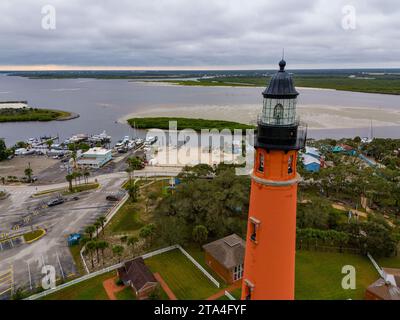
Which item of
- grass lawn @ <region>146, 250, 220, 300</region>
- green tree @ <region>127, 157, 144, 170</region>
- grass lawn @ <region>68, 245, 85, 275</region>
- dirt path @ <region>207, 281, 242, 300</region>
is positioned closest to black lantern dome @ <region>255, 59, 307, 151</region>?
dirt path @ <region>207, 281, 242, 300</region>

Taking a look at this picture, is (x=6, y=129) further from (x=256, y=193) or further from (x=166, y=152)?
(x=256, y=193)

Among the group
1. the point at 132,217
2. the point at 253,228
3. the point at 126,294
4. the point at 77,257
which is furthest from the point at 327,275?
the point at 77,257

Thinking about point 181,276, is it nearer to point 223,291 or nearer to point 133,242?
point 223,291

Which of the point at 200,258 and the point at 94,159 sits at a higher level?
the point at 94,159

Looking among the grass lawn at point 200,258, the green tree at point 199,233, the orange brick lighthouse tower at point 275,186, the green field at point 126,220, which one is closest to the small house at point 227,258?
the grass lawn at point 200,258

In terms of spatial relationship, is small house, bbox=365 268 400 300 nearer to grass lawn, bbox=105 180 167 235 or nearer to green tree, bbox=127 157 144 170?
grass lawn, bbox=105 180 167 235

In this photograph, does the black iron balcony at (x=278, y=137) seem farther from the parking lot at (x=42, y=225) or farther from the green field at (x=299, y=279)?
the parking lot at (x=42, y=225)

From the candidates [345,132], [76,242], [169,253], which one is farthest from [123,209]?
[345,132]
